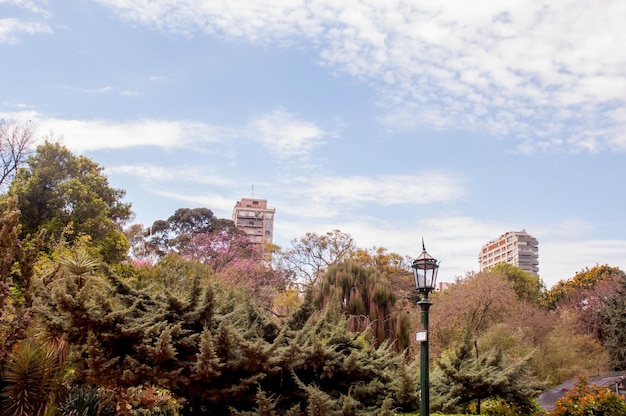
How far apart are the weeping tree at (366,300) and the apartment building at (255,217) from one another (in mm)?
67021

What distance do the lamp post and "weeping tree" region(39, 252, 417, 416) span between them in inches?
23.0

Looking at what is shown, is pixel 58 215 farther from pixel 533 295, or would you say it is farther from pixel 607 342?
pixel 533 295

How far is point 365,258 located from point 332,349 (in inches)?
1058

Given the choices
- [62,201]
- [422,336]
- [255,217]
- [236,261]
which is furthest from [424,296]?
[255,217]

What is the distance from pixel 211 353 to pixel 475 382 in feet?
19.4

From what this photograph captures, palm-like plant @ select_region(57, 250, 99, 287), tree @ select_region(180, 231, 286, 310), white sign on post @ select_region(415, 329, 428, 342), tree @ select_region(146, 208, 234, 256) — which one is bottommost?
white sign on post @ select_region(415, 329, 428, 342)

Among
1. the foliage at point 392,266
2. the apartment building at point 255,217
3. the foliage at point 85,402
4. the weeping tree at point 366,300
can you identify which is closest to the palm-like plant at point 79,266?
the foliage at point 85,402

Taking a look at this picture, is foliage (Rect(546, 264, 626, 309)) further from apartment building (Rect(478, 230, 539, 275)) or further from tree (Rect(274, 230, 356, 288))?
apartment building (Rect(478, 230, 539, 275))

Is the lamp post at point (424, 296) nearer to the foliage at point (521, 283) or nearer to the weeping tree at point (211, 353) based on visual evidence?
the weeping tree at point (211, 353)

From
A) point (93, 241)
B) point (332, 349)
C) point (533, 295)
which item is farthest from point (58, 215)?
point (533, 295)

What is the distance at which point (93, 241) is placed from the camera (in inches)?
986

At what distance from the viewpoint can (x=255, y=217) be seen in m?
86.6

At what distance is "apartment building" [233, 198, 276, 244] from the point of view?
87125 mm

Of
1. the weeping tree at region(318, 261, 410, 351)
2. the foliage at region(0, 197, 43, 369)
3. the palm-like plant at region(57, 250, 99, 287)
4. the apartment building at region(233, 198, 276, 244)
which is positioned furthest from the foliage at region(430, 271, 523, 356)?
the apartment building at region(233, 198, 276, 244)
